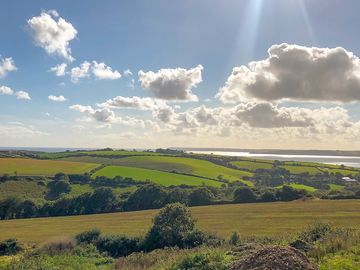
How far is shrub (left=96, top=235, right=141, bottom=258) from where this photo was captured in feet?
128

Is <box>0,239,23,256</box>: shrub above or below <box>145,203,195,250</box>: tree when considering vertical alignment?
below

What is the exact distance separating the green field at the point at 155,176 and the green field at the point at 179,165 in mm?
8422

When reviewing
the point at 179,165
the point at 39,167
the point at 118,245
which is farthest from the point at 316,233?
the point at 179,165

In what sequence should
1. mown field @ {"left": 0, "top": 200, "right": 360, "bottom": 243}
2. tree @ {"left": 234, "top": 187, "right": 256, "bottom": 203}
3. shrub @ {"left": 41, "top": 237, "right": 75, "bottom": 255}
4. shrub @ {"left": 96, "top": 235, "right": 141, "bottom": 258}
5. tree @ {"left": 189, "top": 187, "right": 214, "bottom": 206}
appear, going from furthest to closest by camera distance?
tree @ {"left": 189, "top": 187, "right": 214, "bottom": 206} → tree @ {"left": 234, "top": 187, "right": 256, "bottom": 203} → mown field @ {"left": 0, "top": 200, "right": 360, "bottom": 243} → shrub @ {"left": 96, "top": 235, "right": 141, "bottom": 258} → shrub @ {"left": 41, "top": 237, "right": 75, "bottom": 255}

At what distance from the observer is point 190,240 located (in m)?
35.1

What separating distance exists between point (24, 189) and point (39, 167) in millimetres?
25318

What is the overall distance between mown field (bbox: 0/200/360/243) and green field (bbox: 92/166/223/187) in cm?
3846

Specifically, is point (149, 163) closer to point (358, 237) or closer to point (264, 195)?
point (264, 195)

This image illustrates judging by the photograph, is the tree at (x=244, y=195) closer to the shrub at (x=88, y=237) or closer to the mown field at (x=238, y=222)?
the mown field at (x=238, y=222)

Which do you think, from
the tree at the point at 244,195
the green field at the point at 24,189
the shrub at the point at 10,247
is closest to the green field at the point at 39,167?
the green field at the point at 24,189

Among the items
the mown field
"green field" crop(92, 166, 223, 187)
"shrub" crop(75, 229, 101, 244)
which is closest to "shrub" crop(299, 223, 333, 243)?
the mown field

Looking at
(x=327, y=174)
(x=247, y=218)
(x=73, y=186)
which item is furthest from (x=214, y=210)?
(x=327, y=174)

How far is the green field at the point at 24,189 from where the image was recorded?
103m

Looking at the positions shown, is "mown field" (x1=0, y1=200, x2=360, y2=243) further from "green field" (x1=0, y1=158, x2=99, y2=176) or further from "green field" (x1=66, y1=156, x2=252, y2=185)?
"green field" (x1=66, y1=156, x2=252, y2=185)
